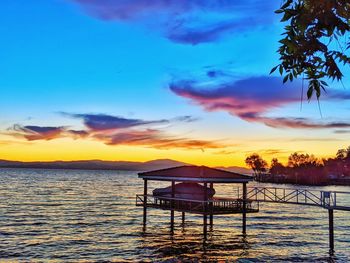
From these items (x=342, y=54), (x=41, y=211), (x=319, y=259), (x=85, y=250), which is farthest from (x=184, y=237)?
(x=342, y=54)

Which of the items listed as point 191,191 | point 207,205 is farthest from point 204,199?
point 191,191

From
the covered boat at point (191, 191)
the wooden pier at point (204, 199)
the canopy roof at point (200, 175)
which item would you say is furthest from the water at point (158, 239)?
the canopy roof at point (200, 175)

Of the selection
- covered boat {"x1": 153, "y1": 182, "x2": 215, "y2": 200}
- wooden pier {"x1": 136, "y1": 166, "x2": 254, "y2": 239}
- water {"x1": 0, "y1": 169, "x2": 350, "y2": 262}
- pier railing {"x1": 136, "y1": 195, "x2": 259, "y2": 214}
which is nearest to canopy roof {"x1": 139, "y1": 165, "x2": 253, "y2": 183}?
wooden pier {"x1": 136, "y1": 166, "x2": 254, "y2": 239}

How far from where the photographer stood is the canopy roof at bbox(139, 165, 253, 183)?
32428 millimetres

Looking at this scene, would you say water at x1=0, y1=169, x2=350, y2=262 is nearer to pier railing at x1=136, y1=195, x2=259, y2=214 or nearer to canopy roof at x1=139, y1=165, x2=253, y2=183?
pier railing at x1=136, y1=195, x2=259, y2=214

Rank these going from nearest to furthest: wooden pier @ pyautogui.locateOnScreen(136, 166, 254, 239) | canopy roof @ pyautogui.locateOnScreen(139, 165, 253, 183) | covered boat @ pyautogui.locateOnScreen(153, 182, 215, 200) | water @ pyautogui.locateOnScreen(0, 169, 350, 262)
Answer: water @ pyautogui.locateOnScreen(0, 169, 350, 262) → wooden pier @ pyautogui.locateOnScreen(136, 166, 254, 239) → canopy roof @ pyautogui.locateOnScreen(139, 165, 253, 183) → covered boat @ pyautogui.locateOnScreen(153, 182, 215, 200)

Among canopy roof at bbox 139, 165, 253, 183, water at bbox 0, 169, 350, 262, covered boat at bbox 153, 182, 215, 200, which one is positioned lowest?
water at bbox 0, 169, 350, 262

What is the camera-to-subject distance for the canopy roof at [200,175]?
1277 inches

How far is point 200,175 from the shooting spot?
32.6 m

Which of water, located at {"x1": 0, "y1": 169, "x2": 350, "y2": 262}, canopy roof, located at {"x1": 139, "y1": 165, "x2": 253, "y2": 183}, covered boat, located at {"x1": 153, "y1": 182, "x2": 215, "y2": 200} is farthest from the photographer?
covered boat, located at {"x1": 153, "y1": 182, "x2": 215, "y2": 200}

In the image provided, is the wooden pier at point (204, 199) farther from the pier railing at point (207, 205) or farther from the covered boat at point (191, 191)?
the covered boat at point (191, 191)

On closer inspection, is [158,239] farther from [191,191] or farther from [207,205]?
[207,205]

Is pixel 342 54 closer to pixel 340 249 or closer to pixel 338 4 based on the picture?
pixel 338 4

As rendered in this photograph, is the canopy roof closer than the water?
No
